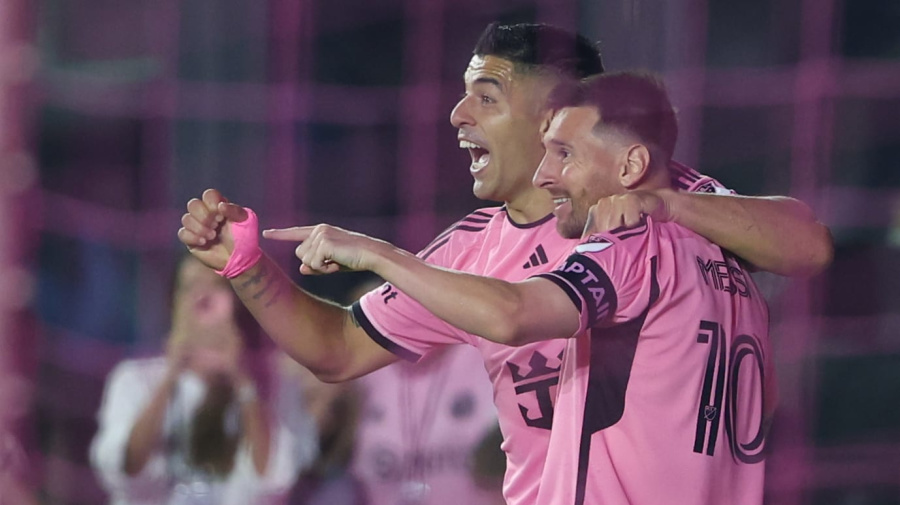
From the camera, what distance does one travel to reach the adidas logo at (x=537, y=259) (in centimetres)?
159

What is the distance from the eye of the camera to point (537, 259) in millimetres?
1597

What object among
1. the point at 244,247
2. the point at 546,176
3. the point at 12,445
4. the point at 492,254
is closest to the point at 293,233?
the point at 244,247


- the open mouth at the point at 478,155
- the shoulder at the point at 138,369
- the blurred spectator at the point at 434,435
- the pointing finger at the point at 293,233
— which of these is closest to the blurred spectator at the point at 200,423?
the shoulder at the point at 138,369

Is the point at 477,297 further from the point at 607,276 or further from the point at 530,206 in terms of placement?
the point at 530,206

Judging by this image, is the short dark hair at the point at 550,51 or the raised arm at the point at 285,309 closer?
the raised arm at the point at 285,309

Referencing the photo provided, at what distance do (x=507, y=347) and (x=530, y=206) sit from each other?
21 cm

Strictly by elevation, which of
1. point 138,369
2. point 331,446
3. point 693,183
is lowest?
point 331,446

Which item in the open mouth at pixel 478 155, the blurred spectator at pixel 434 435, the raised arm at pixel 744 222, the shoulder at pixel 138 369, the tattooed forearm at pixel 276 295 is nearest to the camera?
the raised arm at pixel 744 222

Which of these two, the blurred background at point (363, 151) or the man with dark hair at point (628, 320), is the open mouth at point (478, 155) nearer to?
the man with dark hair at point (628, 320)

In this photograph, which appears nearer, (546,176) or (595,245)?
(595,245)

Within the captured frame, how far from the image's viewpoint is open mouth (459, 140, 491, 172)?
1672mm

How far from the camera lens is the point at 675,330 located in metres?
1.26

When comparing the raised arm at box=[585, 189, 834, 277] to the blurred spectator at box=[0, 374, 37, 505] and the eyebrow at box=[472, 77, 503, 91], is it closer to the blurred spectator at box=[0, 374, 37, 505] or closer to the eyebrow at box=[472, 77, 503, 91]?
the eyebrow at box=[472, 77, 503, 91]

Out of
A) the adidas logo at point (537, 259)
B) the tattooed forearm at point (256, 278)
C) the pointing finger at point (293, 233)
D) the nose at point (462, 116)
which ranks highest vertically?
the nose at point (462, 116)
